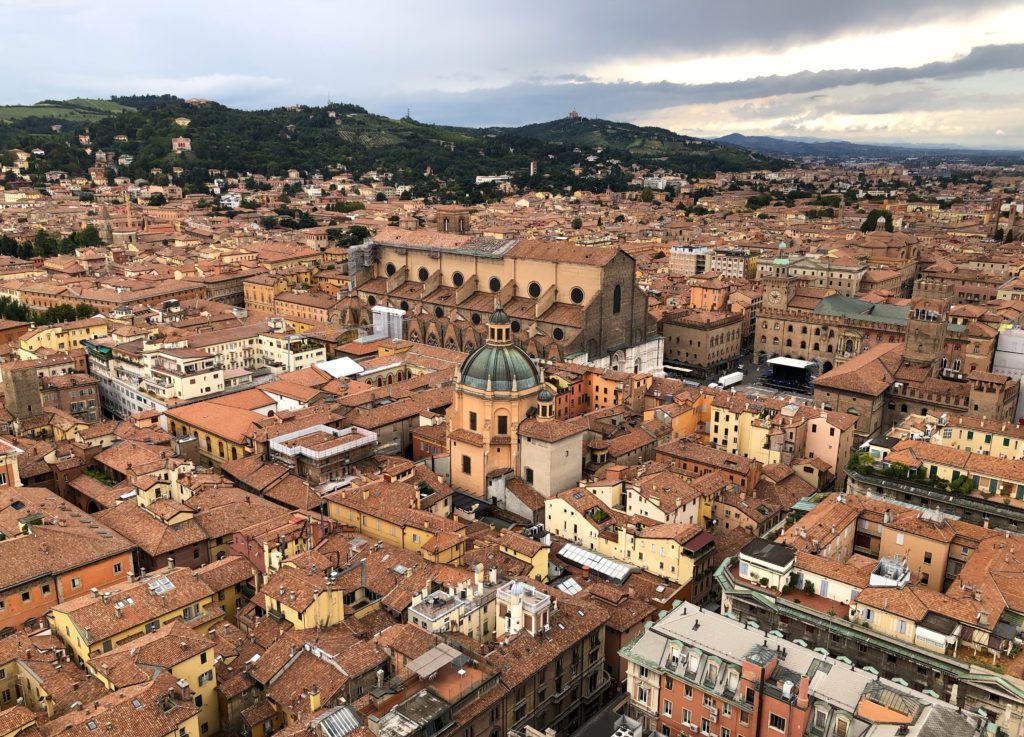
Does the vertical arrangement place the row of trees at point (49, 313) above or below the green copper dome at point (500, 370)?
below

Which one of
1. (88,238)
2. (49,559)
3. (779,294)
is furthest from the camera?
(88,238)

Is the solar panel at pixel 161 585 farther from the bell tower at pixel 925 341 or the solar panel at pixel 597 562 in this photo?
the bell tower at pixel 925 341

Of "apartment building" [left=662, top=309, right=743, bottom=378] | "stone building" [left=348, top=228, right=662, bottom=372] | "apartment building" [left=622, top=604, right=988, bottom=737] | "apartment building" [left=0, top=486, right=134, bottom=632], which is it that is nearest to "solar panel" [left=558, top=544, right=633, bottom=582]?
"apartment building" [left=622, top=604, right=988, bottom=737]

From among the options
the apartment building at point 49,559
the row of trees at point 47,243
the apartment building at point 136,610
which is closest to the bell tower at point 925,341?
the apartment building at point 136,610

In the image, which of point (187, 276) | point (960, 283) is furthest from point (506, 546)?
point (960, 283)

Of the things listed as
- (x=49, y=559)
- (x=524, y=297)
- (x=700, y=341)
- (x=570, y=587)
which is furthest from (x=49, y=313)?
(x=570, y=587)

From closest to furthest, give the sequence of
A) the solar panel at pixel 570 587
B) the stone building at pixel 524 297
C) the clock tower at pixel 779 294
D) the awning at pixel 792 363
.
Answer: the solar panel at pixel 570 587, the stone building at pixel 524 297, the awning at pixel 792 363, the clock tower at pixel 779 294

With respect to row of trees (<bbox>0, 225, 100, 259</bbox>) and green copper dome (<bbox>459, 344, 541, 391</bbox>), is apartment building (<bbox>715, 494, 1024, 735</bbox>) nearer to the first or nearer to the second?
green copper dome (<bbox>459, 344, 541, 391</bbox>)

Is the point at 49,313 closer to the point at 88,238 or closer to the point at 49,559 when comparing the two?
the point at 88,238
